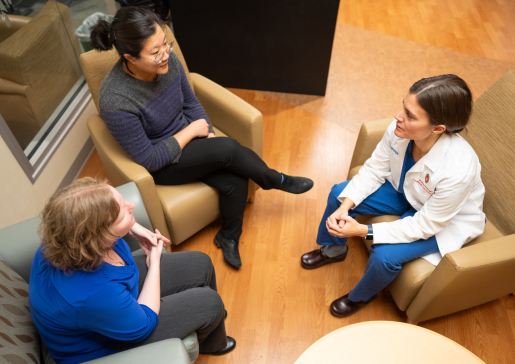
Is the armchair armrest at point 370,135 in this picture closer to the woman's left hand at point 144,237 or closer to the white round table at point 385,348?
the white round table at point 385,348

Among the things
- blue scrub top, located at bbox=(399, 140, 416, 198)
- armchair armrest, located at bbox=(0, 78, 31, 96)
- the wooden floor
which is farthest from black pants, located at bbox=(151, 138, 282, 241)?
armchair armrest, located at bbox=(0, 78, 31, 96)

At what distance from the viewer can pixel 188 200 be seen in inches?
70.8

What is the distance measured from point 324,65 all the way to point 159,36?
166cm

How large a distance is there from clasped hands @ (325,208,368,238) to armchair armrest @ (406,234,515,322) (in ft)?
1.02

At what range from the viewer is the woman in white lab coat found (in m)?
1.31

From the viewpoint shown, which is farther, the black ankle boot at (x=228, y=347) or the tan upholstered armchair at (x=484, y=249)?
the black ankle boot at (x=228, y=347)

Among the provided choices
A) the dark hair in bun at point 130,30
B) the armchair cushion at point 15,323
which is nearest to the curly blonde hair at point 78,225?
the armchair cushion at point 15,323

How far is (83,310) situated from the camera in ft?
3.39

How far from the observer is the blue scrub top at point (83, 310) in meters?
1.04

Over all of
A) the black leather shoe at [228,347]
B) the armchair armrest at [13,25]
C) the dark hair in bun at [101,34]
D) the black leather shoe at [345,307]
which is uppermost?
the dark hair in bun at [101,34]

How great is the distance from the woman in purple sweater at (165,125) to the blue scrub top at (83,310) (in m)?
0.65

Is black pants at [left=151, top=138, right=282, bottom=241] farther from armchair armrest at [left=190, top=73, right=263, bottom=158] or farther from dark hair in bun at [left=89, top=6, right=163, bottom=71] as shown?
dark hair in bun at [left=89, top=6, right=163, bottom=71]

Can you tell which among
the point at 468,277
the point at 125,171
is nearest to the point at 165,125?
the point at 125,171

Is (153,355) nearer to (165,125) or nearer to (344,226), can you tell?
(344,226)
